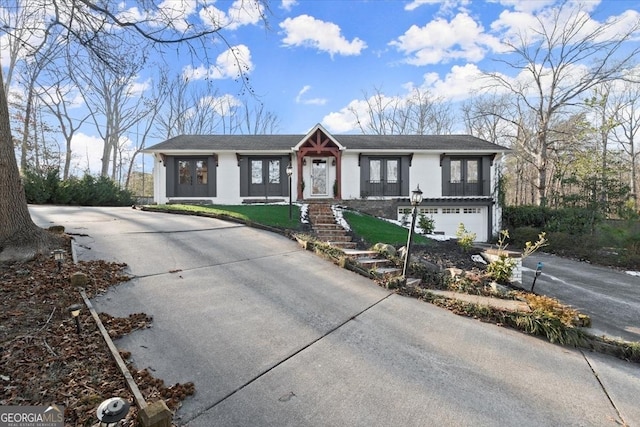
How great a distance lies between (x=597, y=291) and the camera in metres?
7.64

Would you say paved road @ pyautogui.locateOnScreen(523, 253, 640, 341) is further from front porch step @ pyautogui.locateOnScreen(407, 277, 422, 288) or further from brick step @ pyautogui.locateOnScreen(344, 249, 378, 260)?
brick step @ pyautogui.locateOnScreen(344, 249, 378, 260)

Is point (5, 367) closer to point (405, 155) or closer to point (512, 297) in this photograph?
point (512, 297)

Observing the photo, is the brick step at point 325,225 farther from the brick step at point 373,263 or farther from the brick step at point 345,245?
the brick step at point 373,263

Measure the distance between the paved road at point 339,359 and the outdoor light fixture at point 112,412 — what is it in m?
0.56

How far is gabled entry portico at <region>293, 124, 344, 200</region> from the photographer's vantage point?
14938 millimetres

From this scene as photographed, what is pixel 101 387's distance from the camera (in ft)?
7.84

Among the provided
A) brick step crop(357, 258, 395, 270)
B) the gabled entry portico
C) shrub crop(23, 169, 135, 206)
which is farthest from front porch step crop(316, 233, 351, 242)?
shrub crop(23, 169, 135, 206)

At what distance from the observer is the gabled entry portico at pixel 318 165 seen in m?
14.9

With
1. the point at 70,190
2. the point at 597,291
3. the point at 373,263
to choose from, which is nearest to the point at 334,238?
the point at 373,263

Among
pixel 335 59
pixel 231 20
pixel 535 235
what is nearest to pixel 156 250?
pixel 231 20

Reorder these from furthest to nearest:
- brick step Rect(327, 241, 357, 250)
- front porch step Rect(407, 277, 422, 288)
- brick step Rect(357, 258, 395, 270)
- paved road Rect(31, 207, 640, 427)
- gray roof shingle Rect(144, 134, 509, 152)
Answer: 1. gray roof shingle Rect(144, 134, 509, 152)
2. brick step Rect(327, 241, 357, 250)
3. brick step Rect(357, 258, 395, 270)
4. front porch step Rect(407, 277, 422, 288)
5. paved road Rect(31, 207, 640, 427)

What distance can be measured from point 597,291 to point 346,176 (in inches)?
418

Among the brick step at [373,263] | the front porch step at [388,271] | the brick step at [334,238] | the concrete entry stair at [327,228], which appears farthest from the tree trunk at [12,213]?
the brick step at [334,238]

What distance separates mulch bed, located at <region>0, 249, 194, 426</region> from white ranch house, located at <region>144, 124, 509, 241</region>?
38.8ft
